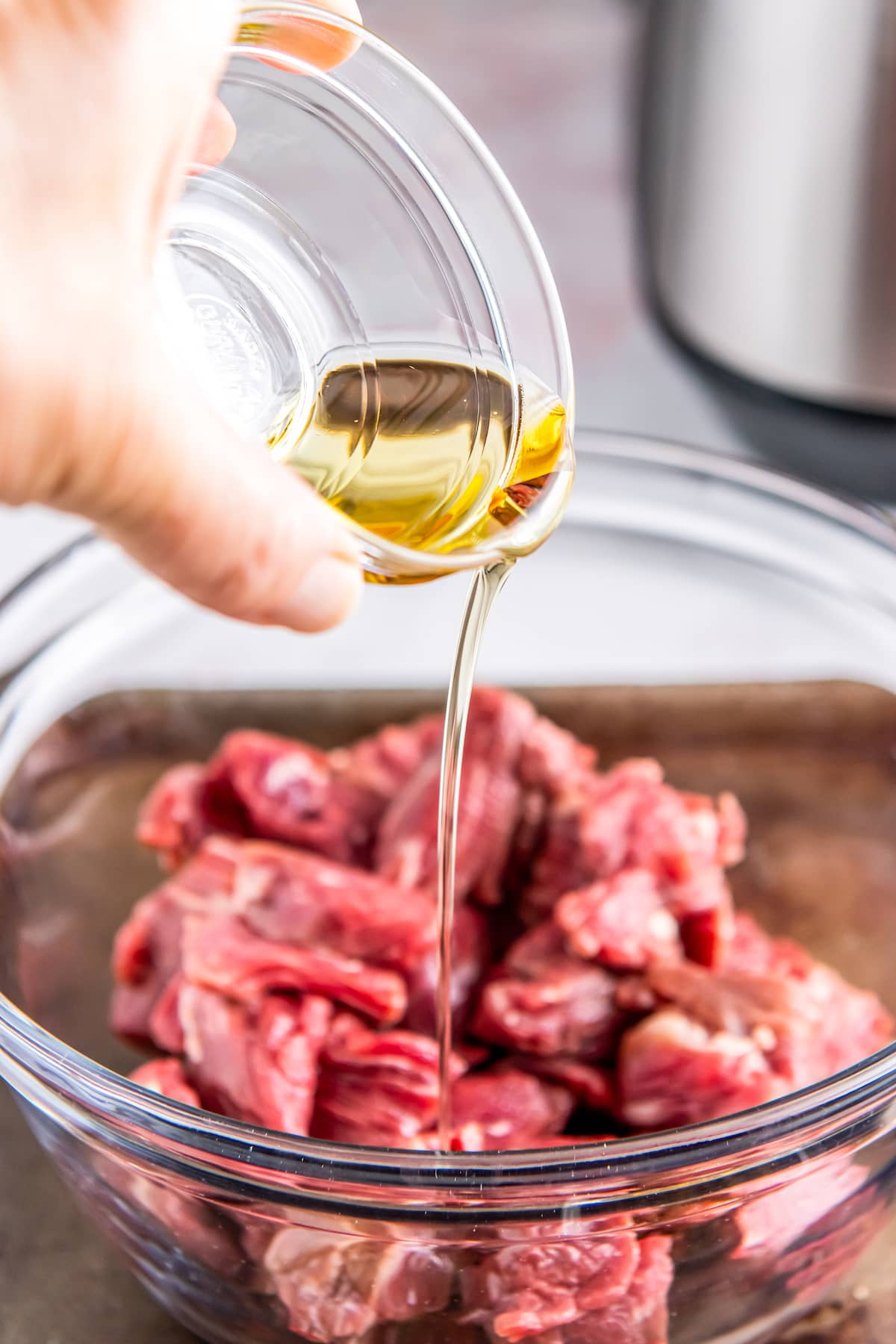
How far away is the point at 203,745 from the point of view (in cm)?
195

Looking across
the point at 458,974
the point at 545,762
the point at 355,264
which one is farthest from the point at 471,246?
the point at 458,974

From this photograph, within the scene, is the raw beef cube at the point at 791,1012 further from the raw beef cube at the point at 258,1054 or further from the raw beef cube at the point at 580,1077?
the raw beef cube at the point at 258,1054

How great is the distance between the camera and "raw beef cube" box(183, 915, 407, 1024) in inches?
56.6

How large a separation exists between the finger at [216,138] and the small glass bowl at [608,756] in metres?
0.68

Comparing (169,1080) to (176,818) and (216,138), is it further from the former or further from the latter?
(216,138)

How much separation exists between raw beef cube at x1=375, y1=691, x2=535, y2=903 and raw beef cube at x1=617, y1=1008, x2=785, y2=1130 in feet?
1.04

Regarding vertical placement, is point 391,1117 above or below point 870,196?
below

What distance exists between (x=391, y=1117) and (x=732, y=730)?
0.78m

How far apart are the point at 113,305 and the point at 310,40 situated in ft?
1.42

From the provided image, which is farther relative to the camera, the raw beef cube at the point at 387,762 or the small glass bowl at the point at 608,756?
the raw beef cube at the point at 387,762

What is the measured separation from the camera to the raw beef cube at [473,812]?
1.67 metres

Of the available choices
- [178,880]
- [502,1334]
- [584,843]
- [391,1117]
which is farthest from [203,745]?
[502,1334]

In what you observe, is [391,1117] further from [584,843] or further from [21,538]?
[21,538]

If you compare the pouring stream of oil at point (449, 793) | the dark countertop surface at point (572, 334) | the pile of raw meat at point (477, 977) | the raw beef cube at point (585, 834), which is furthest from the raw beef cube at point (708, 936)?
the dark countertop surface at point (572, 334)
